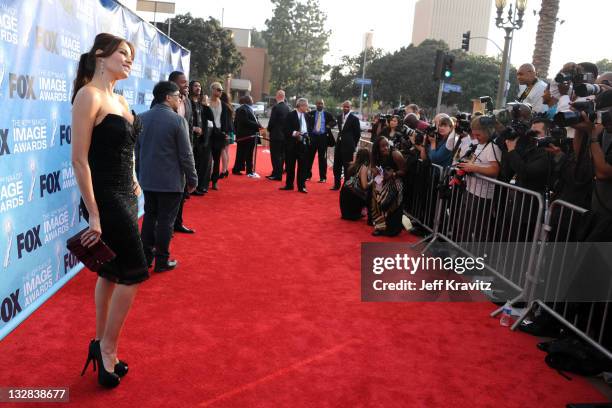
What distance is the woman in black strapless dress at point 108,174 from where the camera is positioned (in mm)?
2609

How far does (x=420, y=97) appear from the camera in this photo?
1870 inches

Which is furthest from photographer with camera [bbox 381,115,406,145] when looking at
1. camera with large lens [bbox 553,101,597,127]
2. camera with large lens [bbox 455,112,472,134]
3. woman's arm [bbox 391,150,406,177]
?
camera with large lens [bbox 553,101,597,127]

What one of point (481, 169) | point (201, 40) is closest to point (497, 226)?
point (481, 169)

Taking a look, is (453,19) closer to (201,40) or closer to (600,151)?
(201,40)

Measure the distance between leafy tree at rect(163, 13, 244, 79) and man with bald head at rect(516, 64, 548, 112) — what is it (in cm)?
3496

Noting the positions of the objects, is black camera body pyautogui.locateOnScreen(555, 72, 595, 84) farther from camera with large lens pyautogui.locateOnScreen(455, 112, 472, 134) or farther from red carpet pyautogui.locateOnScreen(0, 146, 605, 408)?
red carpet pyautogui.locateOnScreen(0, 146, 605, 408)

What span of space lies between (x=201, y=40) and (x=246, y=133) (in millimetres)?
29513

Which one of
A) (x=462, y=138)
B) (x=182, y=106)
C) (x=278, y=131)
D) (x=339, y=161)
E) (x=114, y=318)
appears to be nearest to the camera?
(x=114, y=318)

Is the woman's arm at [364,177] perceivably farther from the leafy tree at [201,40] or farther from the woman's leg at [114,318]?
the leafy tree at [201,40]

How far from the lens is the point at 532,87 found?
6090mm

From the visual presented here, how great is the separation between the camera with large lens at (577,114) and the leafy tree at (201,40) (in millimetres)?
37233

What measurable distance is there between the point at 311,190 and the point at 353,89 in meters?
46.9

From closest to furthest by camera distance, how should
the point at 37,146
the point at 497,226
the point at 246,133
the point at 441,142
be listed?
the point at 37,146
the point at 497,226
the point at 441,142
the point at 246,133

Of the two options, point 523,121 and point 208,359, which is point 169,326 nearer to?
point 208,359
